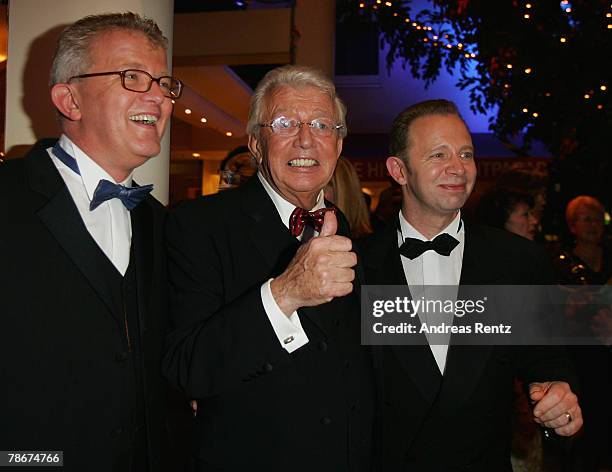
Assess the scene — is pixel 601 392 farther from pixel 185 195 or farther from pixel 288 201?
pixel 185 195

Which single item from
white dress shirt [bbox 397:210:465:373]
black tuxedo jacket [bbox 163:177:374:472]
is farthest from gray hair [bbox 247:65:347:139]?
white dress shirt [bbox 397:210:465:373]

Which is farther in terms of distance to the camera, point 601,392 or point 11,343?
point 601,392

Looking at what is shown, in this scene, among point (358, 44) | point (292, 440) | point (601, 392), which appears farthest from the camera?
point (358, 44)

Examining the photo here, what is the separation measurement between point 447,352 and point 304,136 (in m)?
0.97

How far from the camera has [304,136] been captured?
1.86 metres

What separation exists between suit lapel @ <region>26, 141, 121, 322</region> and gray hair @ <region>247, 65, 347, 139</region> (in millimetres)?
744

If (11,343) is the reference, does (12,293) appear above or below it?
above

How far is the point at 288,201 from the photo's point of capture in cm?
191

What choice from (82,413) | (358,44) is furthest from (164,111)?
(358,44)

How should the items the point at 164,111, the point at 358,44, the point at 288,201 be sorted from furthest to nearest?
the point at 358,44 < the point at 288,201 < the point at 164,111

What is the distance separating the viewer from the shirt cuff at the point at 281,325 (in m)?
1.41

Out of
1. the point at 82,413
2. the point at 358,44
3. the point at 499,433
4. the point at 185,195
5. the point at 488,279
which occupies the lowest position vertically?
the point at 499,433

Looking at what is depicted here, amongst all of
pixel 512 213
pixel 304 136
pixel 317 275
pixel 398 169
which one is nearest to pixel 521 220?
pixel 512 213

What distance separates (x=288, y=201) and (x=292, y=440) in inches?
32.9
